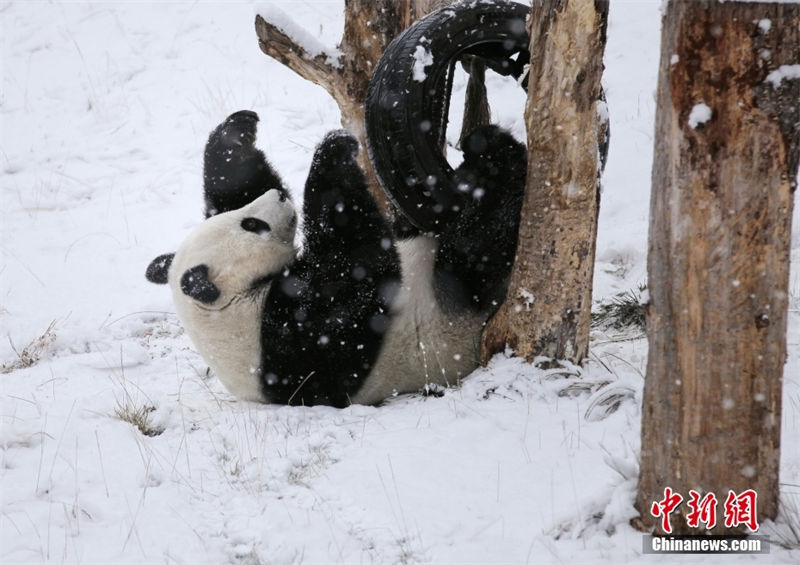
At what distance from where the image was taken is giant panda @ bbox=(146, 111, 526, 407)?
3658mm

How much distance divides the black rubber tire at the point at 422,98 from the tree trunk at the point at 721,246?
5.25 ft

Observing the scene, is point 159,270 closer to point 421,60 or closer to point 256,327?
point 256,327

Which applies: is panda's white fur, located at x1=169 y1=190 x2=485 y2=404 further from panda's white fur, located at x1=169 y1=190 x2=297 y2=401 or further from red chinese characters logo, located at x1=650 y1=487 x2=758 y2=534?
red chinese characters logo, located at x1=650 y1=487 x2=758 y2=534

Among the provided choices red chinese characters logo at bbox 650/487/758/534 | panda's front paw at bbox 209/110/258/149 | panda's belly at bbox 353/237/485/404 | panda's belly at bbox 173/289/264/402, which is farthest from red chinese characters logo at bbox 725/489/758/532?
panda's front paw at bbox 209/110/258/149

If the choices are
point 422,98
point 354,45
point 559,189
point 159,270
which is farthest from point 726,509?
point 354,45

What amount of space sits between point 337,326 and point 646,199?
12.5 feet

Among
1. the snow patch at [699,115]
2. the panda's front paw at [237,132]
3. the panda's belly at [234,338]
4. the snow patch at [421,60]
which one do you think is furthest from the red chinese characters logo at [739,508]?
the panda's front paw at [237,132]

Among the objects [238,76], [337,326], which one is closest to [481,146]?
[337,326]

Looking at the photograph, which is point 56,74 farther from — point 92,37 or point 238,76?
point 238,76

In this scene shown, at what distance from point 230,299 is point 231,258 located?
225 mm

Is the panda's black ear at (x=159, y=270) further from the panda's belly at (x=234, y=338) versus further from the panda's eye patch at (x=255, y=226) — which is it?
the panda's eye patch at (x=255, y=226)

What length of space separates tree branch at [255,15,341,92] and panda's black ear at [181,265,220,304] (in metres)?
1.55

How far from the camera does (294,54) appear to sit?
436cm

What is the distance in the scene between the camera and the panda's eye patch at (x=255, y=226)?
12.8 feet
